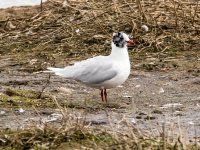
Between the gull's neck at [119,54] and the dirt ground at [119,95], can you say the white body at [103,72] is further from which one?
the dirt ground at [119,95]

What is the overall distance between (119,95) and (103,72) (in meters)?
0.94

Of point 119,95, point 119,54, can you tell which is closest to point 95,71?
point 119,54

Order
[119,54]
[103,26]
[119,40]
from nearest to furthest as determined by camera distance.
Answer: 1. [119,54]
2. [119,40]
3. [103,26]

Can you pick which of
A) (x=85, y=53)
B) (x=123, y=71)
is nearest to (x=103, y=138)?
(x=123, y=71)

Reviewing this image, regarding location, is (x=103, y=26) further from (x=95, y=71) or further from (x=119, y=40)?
(x=95, y=71)

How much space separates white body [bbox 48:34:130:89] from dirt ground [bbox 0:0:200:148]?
8.8 inches

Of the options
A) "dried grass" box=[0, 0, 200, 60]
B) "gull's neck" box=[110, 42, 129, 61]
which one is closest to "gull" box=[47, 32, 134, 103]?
"gull's neck" box=[110, 42, 129, 61]

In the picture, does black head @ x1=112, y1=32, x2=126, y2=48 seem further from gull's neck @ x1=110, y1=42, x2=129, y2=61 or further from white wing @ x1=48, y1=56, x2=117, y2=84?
white wing @ x1=48, y1=56, x2=117, y2=84

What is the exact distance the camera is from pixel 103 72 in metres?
8.02

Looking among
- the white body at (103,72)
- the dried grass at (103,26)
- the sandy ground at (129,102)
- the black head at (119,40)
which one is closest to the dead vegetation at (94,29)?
the dried grass at (103,26)

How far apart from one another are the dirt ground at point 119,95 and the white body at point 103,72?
8.8 inches

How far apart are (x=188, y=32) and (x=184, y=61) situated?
1357 mm

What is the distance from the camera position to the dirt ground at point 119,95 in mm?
6809

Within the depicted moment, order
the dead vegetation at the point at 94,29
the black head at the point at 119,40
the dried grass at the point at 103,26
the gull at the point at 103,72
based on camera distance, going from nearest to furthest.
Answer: the gull at the point at 103,72
the black head at the point at 119,40
the dead vegetation at the point at 94,29
the dried grass at the point at 103,26
